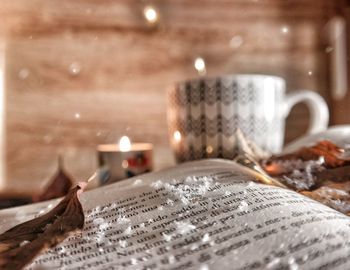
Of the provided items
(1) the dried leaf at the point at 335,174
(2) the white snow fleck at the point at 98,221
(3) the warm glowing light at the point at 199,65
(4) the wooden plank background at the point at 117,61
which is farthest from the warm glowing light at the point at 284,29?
(2) the white snow fleck at the point at 98,221

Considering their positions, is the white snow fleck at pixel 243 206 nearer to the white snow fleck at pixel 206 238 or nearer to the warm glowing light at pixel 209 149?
the white snow fleck at pixel 206 238

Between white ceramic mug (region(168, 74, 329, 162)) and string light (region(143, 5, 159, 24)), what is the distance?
0.56ft

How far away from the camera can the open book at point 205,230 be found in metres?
0.15

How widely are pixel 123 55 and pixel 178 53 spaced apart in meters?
0.07

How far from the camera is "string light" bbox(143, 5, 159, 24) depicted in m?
0.56

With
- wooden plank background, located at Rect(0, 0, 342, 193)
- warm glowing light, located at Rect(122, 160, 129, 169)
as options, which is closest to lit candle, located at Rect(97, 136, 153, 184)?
warm glowing light, located at Rect(122, 160, 129, 169)

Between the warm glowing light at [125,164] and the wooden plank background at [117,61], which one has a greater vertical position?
the wooden plank background at [117,61]

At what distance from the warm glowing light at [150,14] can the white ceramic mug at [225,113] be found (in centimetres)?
17

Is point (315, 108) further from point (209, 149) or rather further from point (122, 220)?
point (122, 220)

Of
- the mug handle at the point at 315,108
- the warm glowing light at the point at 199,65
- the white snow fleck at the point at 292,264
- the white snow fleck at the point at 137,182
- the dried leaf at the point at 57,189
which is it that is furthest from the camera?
the warm glowing light at the point at 199,65

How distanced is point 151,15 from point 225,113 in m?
0.22

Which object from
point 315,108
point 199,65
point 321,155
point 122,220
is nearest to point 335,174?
point 321,155

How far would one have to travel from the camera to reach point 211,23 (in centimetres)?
58

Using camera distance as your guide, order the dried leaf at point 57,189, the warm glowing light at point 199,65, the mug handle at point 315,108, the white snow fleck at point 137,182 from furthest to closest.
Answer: the warm glowing light at point 199,65 → the mug handle at point 315,108 → the dried leaf at point 57,189 → the white snow fleck at point 137,182
